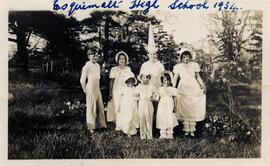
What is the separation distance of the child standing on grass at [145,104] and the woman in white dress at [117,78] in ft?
0.26

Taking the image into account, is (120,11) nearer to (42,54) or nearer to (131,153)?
(42,54)

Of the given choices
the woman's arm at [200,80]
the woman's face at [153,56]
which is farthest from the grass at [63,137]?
the woman's face at [153,56]

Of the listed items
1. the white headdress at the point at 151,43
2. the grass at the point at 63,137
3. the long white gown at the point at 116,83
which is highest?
the white headdress at the point at 151,43

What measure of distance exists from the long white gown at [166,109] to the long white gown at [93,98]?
248 mm

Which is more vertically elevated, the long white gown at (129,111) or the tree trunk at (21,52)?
the tree trunk at (21,52)

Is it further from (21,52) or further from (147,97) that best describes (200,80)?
(21,52)

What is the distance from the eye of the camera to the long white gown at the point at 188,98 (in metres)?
2.30

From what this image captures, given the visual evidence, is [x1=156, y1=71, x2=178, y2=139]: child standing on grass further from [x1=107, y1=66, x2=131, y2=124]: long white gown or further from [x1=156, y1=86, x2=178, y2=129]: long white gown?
[x1=107, y1=66, x2=131, y2=124]: long white gown

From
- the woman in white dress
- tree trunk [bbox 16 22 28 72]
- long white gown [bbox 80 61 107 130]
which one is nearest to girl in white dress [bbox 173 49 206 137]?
the woman in white dress

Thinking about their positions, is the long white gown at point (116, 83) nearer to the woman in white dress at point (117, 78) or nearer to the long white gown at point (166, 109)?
the woman in white dress at point (117, 78)

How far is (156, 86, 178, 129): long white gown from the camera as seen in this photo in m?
2.29

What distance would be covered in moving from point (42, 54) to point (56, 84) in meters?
0.15

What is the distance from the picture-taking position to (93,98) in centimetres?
229

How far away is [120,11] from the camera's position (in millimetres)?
2287
